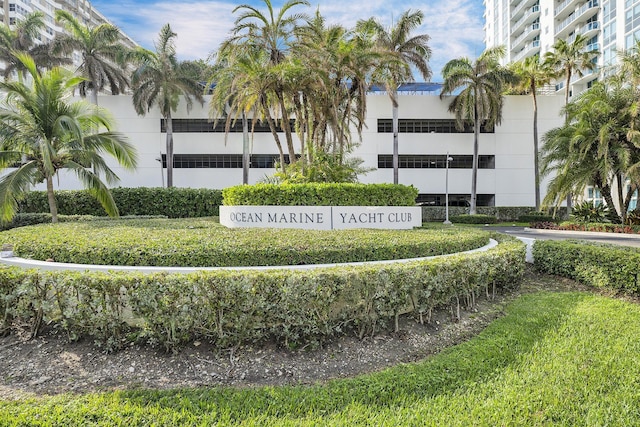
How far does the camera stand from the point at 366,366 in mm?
3932

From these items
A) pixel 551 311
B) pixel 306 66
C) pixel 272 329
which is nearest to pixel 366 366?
pixel 272 329

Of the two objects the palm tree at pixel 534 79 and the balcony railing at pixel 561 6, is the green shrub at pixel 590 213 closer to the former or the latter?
the palm tree at pixel 534 79

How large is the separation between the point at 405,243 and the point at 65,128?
10627 mm

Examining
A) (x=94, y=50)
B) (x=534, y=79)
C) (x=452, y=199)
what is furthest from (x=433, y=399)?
(x=94, y=50)

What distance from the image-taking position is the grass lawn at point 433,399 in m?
2.83

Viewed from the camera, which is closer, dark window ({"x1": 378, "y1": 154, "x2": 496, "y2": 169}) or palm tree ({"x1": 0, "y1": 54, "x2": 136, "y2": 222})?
palm tree ({"x1": 0, "y1": 54, "x2": 136, "y2": 222})

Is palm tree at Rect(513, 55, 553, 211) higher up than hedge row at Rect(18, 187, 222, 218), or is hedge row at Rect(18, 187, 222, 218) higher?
palm tree at Rect(513, 55, 553, 211)

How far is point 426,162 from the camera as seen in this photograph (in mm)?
30953

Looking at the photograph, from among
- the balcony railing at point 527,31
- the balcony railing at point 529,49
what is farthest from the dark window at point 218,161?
the balcony railing at point 527,31

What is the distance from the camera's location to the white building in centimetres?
2941

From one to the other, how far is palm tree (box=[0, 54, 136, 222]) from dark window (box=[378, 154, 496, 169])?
2153cm

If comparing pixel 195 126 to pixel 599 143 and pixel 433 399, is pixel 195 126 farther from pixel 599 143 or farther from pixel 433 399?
pixel 433 399

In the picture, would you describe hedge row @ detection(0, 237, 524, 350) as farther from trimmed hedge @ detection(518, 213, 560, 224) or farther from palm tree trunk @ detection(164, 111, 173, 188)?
trimmed hedge @ detection(518, 213, 560, 224)

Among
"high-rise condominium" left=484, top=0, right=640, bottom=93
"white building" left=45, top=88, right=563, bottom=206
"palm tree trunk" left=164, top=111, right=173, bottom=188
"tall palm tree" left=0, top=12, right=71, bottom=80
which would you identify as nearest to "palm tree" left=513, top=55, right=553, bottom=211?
"white building" left=45, top=88, right=563, bottom=206
